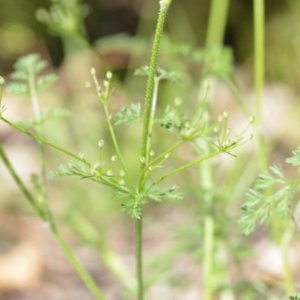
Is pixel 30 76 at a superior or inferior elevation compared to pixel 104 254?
superior

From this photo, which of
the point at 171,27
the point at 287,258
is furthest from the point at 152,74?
the point at 171,27

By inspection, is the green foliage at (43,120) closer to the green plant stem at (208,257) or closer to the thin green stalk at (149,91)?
the thin green stalk at (149,91)

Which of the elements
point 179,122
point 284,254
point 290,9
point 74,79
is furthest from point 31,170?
point 179,122

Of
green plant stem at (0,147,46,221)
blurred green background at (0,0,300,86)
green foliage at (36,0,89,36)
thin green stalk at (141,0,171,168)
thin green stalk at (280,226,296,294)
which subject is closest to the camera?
thin green stalk at (141,0,171,168)

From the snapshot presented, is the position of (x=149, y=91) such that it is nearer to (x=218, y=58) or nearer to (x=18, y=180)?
(x=18, y=180)

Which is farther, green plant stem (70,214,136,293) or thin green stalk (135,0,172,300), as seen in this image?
green plant stem (70,214,136,293)

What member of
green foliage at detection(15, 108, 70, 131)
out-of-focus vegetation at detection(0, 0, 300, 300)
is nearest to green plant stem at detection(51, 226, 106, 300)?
out-of-focus vegetation at detection(0, 0, 300, 300)

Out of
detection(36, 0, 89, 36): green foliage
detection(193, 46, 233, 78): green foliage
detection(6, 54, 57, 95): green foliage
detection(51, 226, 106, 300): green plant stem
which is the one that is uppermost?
detection(36, 0, 89, 36): green foliage

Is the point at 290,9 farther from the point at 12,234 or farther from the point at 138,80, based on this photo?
the point at 12,234

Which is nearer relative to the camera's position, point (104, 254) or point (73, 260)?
point (73, 260)

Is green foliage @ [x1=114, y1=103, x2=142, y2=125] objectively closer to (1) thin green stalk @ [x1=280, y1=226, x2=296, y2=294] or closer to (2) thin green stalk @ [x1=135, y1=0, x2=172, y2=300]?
(2) thin green stalk @ [x1=135, y1=0, x2=172, y2=300]

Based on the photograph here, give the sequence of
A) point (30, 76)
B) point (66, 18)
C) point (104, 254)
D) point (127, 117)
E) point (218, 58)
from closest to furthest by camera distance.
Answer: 1. point (127, 117)
2. point (30, 76)
3. point (218, 58)
4. point (66, 18)
5. point (104, 254)
